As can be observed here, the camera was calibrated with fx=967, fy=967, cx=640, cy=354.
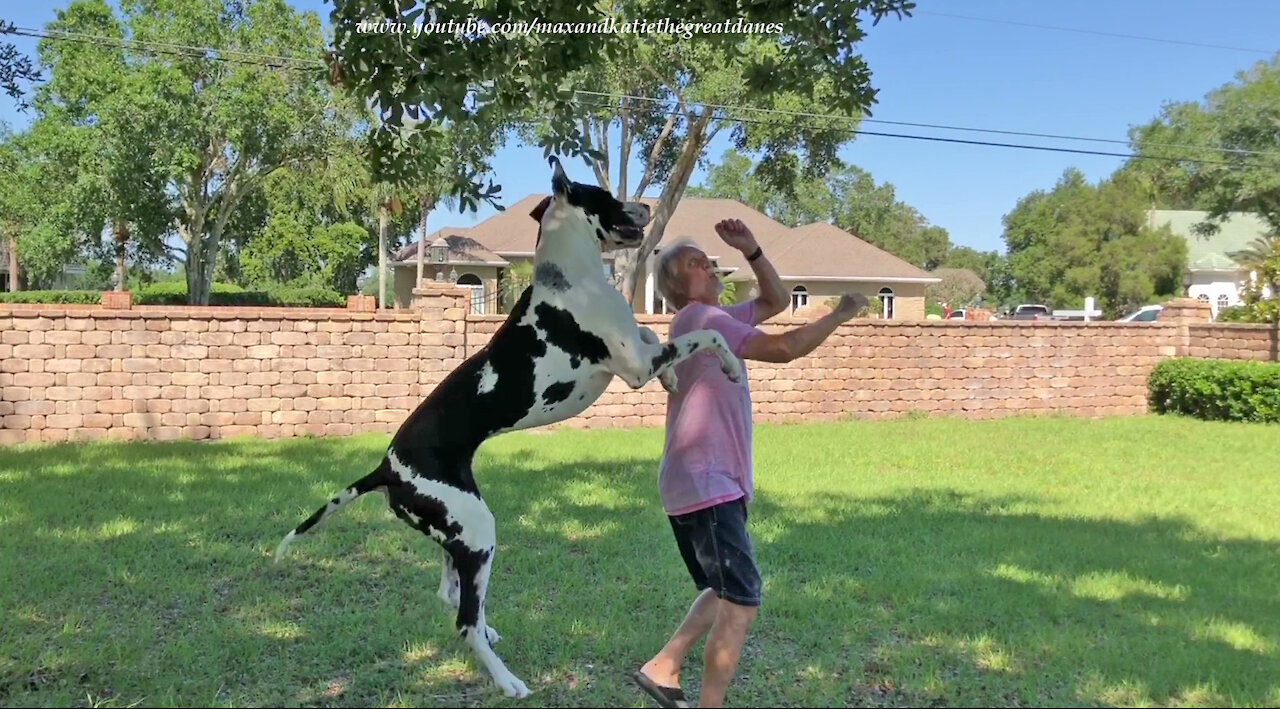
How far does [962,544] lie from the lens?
636 cm

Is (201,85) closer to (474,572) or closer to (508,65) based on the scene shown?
(508,65)

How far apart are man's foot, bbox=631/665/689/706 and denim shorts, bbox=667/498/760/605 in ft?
1.91

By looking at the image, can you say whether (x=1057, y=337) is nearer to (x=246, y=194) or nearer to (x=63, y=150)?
(x=63, y=150)

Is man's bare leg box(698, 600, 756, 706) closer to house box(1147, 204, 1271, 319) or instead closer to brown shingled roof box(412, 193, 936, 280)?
brown shingled roof box(412, 193, 936, 280)

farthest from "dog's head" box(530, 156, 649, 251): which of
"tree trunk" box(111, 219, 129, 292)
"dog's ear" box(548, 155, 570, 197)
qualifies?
"tree trunk" box(111, 219, 129, 292)

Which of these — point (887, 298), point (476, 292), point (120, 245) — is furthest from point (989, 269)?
point (120, 245)

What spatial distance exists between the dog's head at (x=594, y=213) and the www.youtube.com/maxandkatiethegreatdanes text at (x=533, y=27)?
111 centimetres

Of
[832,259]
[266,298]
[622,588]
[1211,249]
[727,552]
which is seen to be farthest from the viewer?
[1211,249]

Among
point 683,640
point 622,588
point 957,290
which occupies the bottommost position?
point 622,588

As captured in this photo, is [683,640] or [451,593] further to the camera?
[451,593]

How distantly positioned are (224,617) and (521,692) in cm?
196

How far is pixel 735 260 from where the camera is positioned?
3006 cm

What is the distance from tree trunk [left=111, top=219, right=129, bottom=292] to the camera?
27102 mm

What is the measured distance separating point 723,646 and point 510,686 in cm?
94
